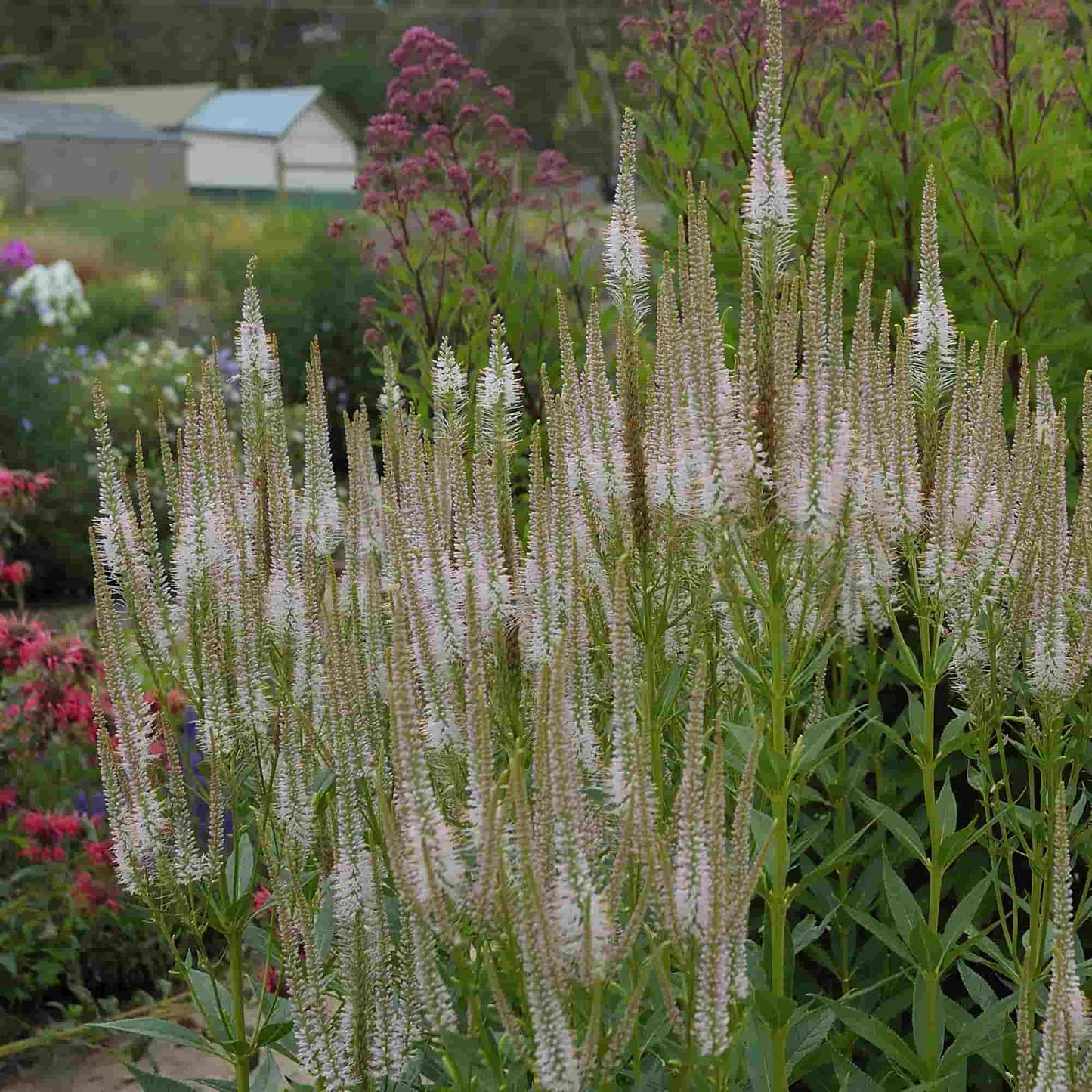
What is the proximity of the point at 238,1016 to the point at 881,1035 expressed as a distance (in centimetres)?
135

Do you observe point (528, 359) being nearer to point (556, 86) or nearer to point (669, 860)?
point (669, 860)

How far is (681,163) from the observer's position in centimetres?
520

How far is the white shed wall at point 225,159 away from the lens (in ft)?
220

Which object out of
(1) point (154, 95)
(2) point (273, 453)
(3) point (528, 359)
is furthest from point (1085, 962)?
(1) point (154, 95)

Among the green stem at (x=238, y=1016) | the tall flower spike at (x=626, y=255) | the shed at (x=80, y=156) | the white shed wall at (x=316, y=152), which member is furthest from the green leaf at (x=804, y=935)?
the white shed wall at (x=316, y=152)

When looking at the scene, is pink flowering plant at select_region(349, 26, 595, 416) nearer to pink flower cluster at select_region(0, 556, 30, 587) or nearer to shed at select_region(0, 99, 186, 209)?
pink flower cluster at select_region(0, 556, 30, 587)

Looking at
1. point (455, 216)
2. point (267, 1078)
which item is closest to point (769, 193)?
point (267, 1078)

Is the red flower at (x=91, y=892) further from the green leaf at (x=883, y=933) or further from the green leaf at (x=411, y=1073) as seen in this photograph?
the green leaf at (x=883, y=933)

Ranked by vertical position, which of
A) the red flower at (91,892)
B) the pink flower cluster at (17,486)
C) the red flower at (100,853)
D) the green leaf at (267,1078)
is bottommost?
the red flower at (91,892)

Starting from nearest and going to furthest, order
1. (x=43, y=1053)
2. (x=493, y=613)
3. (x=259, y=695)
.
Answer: (x=493, y=613) < (x=259, y=695) < (x=43, y=1053)

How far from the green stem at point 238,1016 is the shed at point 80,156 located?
52.6 metres

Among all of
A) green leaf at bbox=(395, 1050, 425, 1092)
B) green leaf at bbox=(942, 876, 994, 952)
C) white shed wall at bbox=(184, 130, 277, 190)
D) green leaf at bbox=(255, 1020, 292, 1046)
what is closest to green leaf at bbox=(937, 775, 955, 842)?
green leaf at bbox=(942, 876, 994, 952)

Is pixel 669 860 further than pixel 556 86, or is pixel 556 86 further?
pixel 556 86

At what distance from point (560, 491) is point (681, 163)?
2.84m
